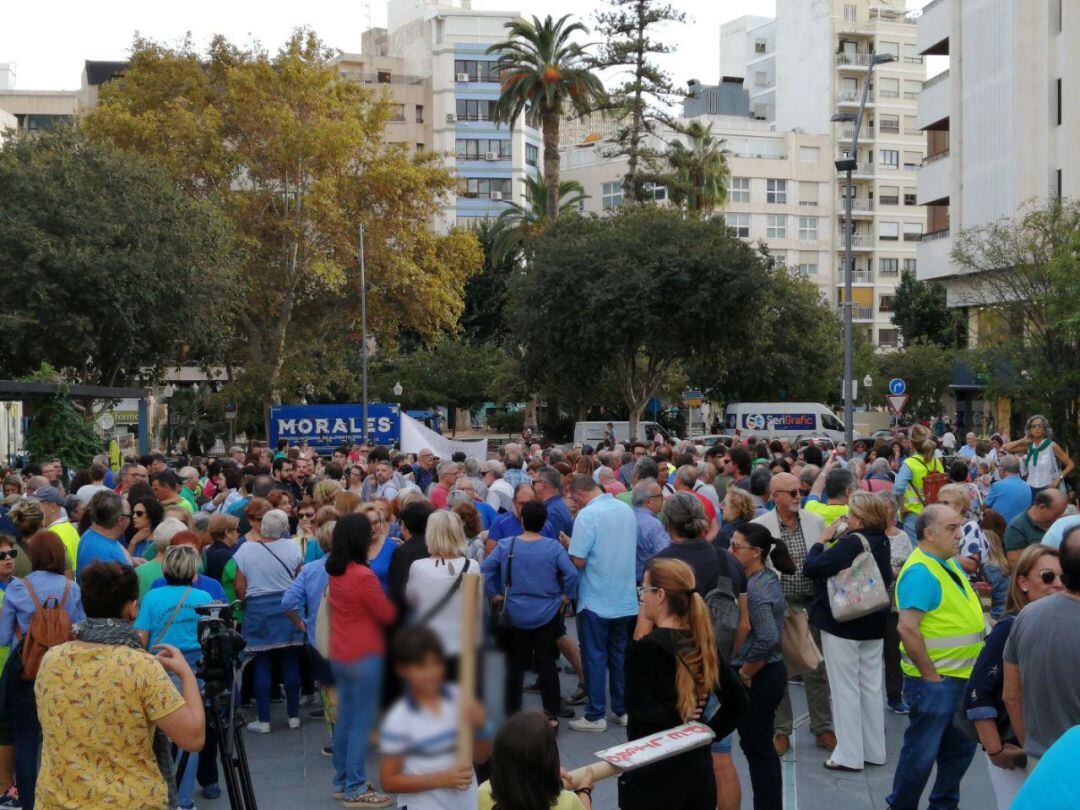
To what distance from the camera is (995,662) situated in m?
4.54

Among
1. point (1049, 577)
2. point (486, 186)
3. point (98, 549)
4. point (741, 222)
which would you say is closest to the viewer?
point (1049, 577)

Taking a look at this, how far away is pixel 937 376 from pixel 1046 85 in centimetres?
2340

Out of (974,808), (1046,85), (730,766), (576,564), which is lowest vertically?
(974,808)

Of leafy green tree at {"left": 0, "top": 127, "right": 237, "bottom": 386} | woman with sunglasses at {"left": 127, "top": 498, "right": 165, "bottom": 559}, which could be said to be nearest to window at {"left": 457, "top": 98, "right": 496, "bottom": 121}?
leafy green tree at {"left": 0, "top": 127, "right": 237, "bottom": 386}

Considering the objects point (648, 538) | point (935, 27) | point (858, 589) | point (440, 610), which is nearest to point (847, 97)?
point (935, 27)

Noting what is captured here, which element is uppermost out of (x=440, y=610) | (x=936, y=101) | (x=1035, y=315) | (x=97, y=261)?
(x=936, y=101)

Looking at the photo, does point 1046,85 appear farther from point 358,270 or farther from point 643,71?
point 358,270

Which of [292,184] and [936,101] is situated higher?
[936,101]

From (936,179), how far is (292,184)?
19.7 meters

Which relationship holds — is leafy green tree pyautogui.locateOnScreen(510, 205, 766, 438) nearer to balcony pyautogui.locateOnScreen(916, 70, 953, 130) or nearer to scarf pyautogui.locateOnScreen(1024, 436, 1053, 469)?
balcony pyautogui.locateOnScreen(916, 70, 953, 130)

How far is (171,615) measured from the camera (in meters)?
6.01

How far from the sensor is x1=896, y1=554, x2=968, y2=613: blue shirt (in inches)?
220

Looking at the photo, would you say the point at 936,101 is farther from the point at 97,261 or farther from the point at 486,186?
the point at 486,186

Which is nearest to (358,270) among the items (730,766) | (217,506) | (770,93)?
(217,506)
